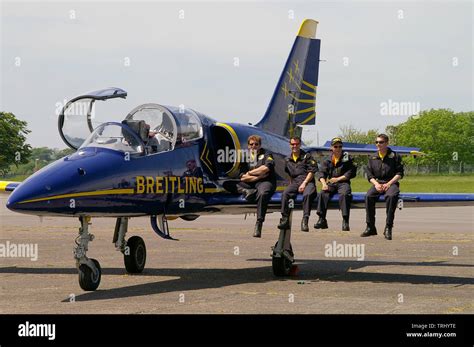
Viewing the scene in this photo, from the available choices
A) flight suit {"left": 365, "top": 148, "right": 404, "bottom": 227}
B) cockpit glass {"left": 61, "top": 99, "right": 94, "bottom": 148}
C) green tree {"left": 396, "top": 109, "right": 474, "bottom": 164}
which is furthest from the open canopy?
green tree {"left": 396, "top": 109, "right": 474, "bottom": 164}

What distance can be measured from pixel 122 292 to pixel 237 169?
462 cm

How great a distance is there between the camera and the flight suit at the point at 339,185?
16.0 m

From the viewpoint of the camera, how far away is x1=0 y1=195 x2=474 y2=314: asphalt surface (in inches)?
527

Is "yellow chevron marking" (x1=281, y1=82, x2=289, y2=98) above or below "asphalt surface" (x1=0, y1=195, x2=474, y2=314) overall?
above

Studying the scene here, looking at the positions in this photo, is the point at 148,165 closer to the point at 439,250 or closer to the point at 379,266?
the point at 379,266

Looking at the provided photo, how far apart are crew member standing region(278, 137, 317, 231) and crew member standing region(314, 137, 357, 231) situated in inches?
7.4

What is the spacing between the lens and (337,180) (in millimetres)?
16125

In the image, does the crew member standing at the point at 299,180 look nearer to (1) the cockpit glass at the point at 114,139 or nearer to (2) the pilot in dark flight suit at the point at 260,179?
(2) the pilot in dark flight suit at the point at 260,179

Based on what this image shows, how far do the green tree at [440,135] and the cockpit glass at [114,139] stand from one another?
375 ft

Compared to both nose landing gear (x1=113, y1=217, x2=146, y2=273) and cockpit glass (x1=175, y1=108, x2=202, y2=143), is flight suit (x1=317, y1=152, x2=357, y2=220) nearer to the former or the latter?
cockpit glass (x1=175, y1=108, x2=202, y2=143)

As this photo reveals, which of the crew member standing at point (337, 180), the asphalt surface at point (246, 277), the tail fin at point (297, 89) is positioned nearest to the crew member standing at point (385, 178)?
the crew member standing at point (337, 180)

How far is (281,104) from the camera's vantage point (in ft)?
76.6

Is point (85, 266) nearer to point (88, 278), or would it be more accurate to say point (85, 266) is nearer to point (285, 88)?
point (88, 278)

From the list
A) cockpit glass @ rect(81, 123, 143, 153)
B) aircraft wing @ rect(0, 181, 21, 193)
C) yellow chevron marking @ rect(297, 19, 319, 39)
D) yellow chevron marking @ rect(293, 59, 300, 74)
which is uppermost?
yellow chevron marking @ rect(297, 19, 319, 39)
